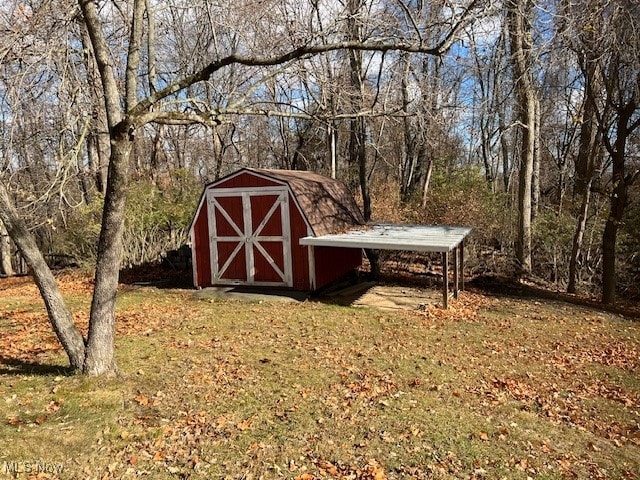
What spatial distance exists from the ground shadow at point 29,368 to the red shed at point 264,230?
20.0ft

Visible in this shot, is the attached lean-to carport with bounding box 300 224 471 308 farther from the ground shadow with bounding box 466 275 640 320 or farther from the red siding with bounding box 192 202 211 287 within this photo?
the red siding with bounding box 192 202 211 287

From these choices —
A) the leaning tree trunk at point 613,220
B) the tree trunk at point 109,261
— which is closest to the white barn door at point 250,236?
the tree trunk at point 109,261

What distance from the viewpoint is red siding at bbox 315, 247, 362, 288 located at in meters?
11.6

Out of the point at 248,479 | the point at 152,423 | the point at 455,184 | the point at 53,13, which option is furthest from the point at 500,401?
the point at 455,184

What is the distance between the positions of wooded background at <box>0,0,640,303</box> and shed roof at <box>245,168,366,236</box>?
3.09 ft

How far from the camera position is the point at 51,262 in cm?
1672

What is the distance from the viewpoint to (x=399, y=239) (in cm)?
1044

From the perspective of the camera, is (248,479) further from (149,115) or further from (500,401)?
(149,115)

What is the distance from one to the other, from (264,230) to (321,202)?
5.55ft

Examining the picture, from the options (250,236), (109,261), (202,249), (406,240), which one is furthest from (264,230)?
(109,261)

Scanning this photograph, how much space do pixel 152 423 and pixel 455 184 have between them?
44.8ft

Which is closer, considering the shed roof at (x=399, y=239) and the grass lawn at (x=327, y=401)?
the grass lawn at (x=327, y=401)

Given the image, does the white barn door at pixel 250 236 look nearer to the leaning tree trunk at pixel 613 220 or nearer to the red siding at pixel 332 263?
the red siding at pixel 332 263

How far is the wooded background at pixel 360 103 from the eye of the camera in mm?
5454
